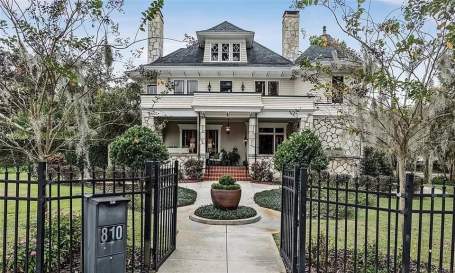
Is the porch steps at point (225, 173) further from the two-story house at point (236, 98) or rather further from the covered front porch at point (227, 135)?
the covered front porch at point (227, 135)

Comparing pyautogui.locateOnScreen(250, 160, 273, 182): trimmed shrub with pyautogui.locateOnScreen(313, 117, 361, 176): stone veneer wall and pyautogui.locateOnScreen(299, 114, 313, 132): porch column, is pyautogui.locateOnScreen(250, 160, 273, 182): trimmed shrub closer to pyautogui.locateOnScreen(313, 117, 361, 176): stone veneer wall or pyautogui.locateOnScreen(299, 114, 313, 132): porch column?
pyautogui.locateOnScreen(299, 114, 313, 132): porch column

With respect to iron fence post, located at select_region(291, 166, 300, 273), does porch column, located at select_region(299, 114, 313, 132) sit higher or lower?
higher

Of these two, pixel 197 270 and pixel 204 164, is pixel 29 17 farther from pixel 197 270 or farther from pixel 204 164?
pixel 204 164

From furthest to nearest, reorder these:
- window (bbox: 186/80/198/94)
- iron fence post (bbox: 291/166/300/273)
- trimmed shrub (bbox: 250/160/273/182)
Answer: window (bbox: 186/80/198/94)
trimmed shrub (bbox: 250/160/273/182)
iron fence post (bbox: 291/166/300/273)

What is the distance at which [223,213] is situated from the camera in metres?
9.84

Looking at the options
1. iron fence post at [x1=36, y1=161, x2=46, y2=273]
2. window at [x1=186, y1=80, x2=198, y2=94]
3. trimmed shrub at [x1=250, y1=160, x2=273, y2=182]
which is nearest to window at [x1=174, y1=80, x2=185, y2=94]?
window at [x1=186, y1=80, x2=198, y2=94]

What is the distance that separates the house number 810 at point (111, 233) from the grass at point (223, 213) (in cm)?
562

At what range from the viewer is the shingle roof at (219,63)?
23.5 m

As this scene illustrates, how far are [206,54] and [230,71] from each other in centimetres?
206

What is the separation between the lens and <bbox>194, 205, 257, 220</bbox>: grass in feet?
31.3

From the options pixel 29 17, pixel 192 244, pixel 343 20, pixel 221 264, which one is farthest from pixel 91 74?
pixel 343 20

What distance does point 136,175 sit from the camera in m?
5.30

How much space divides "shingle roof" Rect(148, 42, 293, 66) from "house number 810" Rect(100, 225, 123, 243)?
788 inches

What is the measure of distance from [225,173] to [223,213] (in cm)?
1086
